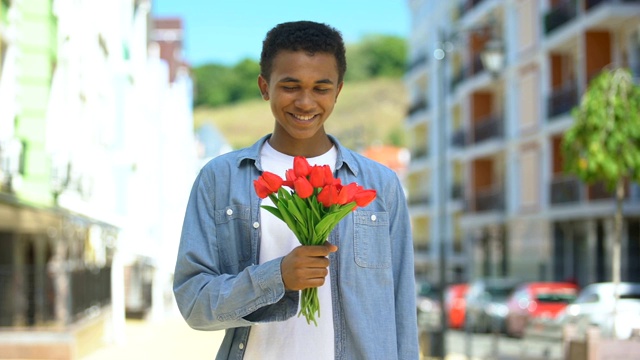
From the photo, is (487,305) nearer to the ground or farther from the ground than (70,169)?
nearer to the ground

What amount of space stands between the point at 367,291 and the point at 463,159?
173 feet

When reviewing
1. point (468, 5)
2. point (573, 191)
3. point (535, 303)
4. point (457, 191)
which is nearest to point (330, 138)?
point (535, 303)

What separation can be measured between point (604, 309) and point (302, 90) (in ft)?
76.7

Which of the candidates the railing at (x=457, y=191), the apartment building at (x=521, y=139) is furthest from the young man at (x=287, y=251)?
the railing at (x=457, y=191)

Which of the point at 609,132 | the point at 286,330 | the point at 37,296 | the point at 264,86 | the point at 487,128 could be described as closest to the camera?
the point at 286,330

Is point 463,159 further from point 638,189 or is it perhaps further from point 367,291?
point 367,291

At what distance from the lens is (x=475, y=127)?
54.3 metres

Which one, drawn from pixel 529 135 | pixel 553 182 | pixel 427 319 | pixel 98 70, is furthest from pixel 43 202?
pixel 529 135

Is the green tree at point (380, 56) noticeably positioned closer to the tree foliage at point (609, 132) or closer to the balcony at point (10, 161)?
the tree foliage at point (609, 132)

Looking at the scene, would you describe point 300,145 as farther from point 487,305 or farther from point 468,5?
point 468,5

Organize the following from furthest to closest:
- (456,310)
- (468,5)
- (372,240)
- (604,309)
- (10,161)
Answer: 1. (468,5)
2. (456,310)
3. (604,309)
4. (10,161)
5. (372,240)

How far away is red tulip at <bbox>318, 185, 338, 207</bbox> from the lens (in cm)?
320

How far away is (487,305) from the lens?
3388cm

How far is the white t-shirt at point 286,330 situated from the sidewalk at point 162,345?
11.8 m
